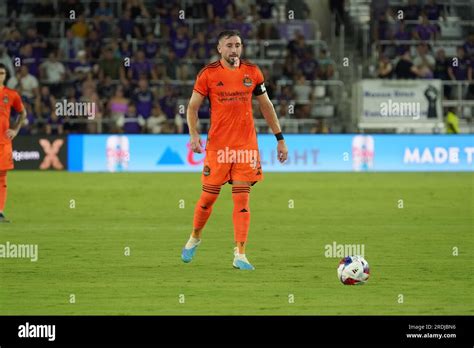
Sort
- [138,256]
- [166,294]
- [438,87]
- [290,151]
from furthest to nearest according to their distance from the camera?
1. [438,87]
2. [290,151]
3. [138,256]
4. [166,294]

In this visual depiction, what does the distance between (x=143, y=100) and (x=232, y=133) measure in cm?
2082

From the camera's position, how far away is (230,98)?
44.8ft

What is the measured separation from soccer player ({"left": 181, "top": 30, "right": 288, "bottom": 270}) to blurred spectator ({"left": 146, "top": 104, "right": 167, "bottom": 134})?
19.8 meters

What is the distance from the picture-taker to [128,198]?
79.7 ft

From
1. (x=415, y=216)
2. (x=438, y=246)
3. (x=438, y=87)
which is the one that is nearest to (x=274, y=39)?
(x=438, y=87)

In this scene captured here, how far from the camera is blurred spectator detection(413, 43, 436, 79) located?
3634 cm

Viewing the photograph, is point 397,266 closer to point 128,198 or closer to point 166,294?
point 166,294

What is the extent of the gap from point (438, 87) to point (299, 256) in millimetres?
20783

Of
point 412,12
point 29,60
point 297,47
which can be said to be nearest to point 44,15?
point 29,60

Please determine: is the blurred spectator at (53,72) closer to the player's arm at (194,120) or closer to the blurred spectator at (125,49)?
the blurred spectator at (125,49)

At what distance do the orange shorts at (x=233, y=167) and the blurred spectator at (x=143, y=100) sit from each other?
20.7 m

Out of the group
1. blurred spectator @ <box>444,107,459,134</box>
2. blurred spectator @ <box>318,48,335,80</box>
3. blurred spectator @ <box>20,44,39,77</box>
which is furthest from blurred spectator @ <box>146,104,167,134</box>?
blurred spectator @ <box>444,107,459,134</box>

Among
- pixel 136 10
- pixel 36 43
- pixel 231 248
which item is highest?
pixel 136 10

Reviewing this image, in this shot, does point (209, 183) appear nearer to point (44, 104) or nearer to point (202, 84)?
point (202, 84)
